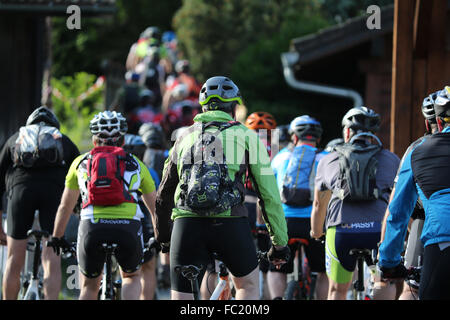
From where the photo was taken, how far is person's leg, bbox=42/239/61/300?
8.13 metres

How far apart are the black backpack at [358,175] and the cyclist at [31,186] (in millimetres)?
2716

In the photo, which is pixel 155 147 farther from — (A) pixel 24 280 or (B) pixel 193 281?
(B) pixel 193 281

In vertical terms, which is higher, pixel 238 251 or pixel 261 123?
pixel 261 123

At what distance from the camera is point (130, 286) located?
7293 millimetres

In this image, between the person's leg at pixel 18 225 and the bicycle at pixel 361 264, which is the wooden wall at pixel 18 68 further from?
the bicycle at pixel 361 264

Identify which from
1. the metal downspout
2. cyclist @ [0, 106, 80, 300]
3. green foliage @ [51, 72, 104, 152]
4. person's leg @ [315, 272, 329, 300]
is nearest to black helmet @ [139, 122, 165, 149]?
cyclist @ [0, 106, 80, 300]

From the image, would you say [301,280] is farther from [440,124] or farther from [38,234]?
[440,124]

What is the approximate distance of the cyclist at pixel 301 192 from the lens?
324 inches

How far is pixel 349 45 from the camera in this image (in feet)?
48.3

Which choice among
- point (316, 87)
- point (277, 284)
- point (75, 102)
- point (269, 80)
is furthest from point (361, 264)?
point (75, 102)

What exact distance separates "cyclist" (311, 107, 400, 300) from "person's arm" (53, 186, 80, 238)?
2073mm

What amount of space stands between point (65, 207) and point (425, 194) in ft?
10.8

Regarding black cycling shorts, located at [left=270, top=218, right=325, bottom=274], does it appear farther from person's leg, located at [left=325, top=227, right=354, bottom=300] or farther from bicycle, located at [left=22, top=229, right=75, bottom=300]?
bicycle, located at [left=22, top=229, right=75, bottom=300]
